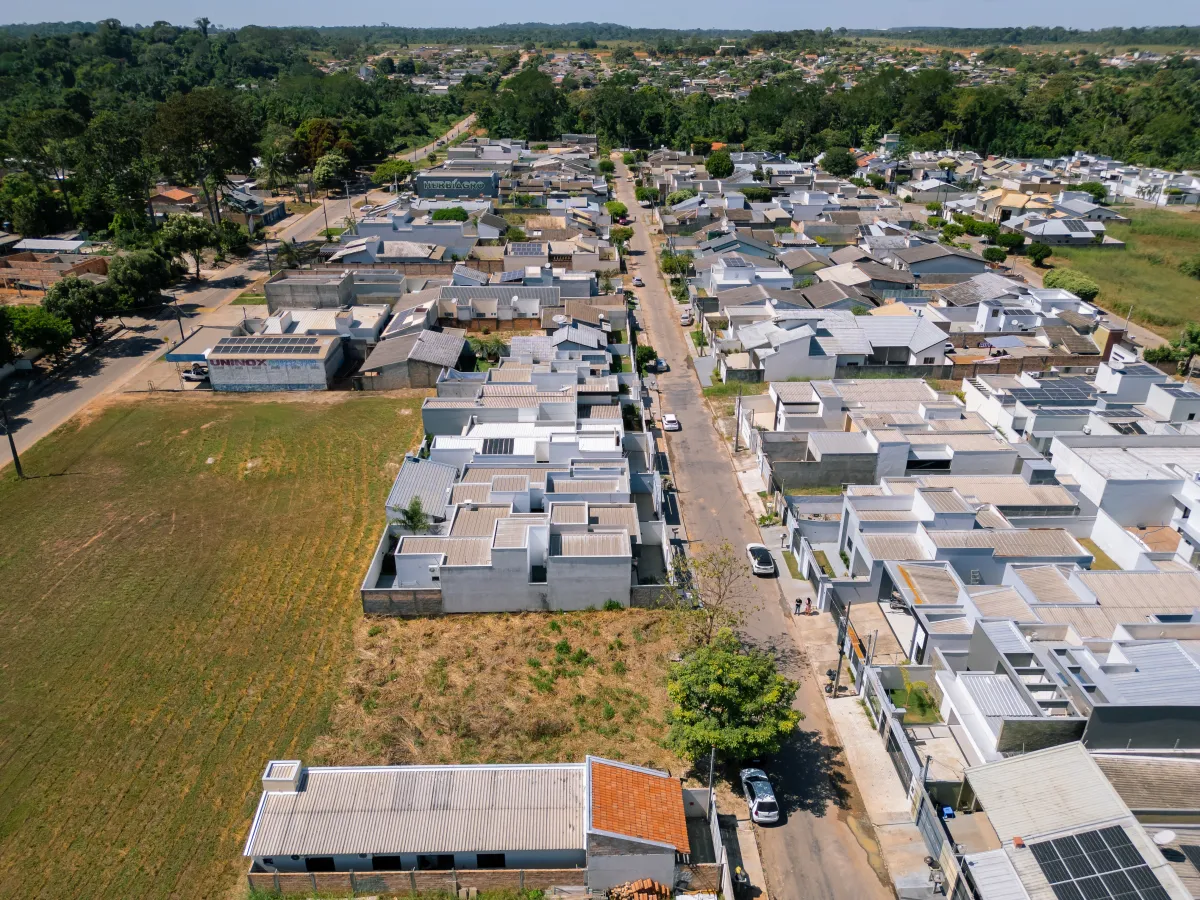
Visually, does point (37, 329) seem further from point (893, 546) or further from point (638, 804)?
point (893, 546)

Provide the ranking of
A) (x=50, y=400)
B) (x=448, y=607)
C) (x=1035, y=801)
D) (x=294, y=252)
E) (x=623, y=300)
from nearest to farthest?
(x=1035, y=801), (x=448, y=607), (x=50, y=400), (x=623, y=300), (x=294, y=252)

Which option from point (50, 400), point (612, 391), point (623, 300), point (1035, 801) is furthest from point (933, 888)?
point (50, 400)

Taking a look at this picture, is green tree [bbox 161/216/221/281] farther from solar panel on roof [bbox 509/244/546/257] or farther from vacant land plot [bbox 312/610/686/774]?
vacant land plot [bbox 312/610/686/774]

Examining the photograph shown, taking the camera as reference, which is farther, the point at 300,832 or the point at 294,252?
the point at 294,252

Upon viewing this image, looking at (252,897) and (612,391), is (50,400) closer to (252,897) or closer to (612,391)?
(612,391)

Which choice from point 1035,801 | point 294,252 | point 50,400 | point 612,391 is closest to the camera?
point 1035,801

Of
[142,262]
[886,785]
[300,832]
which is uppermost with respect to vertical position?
[142,262]

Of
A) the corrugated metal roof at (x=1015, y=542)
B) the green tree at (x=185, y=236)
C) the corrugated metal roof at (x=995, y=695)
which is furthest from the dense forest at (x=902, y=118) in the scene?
the corrugated metal roof at (x=995, y=695)

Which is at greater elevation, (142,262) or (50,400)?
(142,262)
